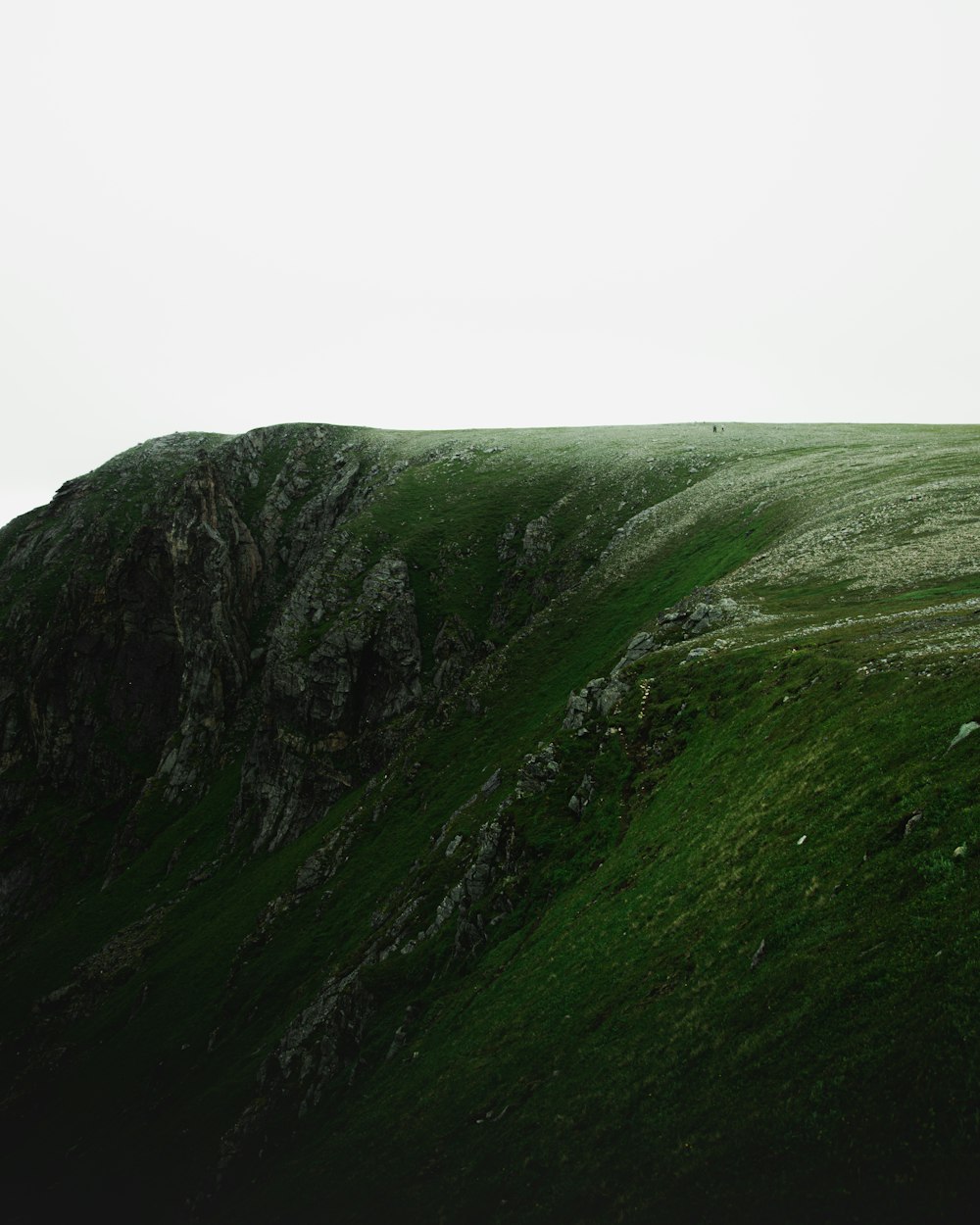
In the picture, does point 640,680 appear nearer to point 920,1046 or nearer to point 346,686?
point 920,1046

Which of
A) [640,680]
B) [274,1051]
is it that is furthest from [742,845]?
[274,1051]

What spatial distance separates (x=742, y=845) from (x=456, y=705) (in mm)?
46678

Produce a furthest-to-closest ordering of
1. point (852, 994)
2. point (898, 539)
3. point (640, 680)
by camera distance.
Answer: point (898, 539), point (640, 680), point (852, 994)

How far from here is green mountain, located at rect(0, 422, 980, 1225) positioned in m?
15.5

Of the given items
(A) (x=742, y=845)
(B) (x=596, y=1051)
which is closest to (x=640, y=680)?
(A) (x=742, y=845)

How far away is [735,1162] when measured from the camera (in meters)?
13.7

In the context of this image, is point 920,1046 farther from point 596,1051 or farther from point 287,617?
point 287,617

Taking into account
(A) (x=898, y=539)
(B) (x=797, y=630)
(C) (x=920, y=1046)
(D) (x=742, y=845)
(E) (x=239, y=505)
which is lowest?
(D) (x=742, y=845)

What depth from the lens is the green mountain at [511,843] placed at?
50.8 feet

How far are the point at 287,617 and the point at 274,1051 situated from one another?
58702 millimetres

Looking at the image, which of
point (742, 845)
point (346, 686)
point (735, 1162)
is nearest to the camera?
point (735, 1162)

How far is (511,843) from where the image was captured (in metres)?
37.3

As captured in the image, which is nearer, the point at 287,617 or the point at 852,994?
the point at 852,994

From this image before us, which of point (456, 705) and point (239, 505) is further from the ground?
point (239, 505)
